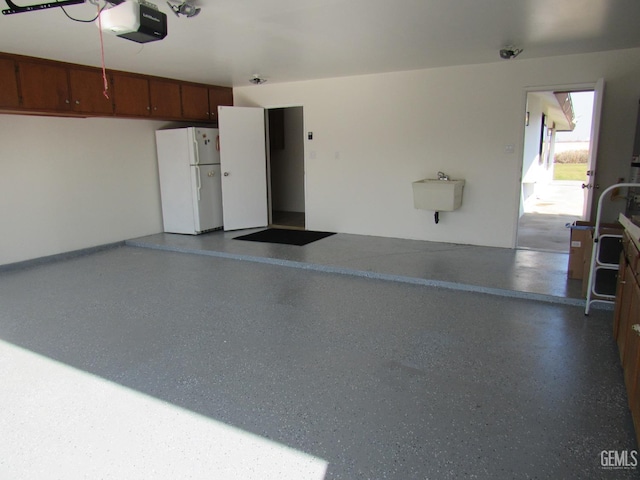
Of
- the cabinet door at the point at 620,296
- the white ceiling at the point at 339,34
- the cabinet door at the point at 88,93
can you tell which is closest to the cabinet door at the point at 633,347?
the cabinet door at the point at 620,296

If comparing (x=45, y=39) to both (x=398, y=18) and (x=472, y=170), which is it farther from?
(x=472, y=170)

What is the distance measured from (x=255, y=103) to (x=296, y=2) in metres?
3.91

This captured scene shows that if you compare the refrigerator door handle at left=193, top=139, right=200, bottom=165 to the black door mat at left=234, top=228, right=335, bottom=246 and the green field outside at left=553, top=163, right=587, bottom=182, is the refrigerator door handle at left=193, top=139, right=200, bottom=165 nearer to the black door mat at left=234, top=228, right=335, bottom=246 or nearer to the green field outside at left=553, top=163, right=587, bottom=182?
the black door mat at left=234, top=228, right=335, bottom=246

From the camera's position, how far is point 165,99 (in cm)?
601

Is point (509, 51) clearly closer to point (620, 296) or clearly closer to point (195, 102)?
point (620, 296)

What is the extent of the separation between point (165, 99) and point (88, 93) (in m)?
1.09

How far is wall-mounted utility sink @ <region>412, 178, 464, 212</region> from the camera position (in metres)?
5.25

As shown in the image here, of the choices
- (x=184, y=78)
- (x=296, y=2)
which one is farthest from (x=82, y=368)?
(x=184, y=78)

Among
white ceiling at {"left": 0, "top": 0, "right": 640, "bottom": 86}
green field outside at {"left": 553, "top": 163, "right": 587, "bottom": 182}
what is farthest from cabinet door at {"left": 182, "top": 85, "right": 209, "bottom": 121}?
green field outside at {"left": 553, "top": 163, "right": 587, "bottom": 182}

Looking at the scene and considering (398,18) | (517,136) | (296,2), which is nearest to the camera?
(296,2)

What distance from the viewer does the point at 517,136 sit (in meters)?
5.14

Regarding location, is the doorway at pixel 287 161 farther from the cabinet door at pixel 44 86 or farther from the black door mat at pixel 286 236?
the cabinet door at pixel 44 86

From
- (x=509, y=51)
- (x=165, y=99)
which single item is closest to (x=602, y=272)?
(x=509, y=51)

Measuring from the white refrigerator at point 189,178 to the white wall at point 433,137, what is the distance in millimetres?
1124
